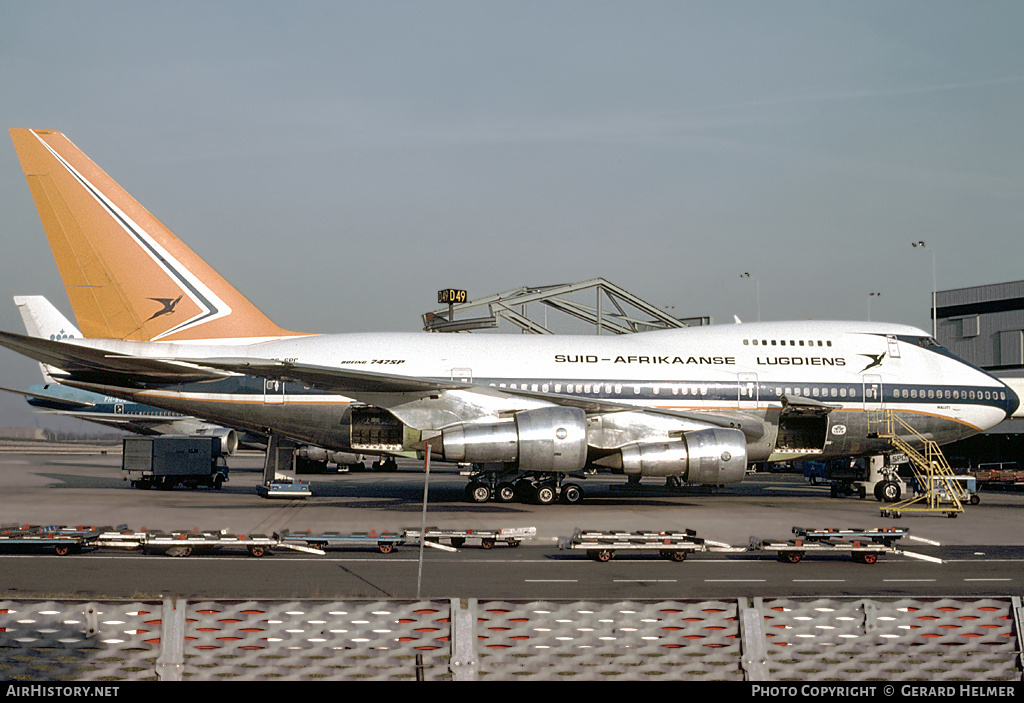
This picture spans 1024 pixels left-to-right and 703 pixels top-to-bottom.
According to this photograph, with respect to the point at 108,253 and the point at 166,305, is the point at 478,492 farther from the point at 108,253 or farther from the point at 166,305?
the point at 108,253

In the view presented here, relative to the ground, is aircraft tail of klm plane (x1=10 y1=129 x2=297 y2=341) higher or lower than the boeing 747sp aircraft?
higher

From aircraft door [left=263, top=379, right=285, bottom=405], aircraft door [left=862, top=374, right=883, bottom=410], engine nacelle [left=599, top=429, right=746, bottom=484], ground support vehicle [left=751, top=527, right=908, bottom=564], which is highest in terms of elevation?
aircraft door [left=862, top=374, right=883, bottom=410]

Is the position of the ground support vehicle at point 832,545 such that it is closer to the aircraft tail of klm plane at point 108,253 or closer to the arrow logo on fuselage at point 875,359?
the arrow logo on fuselage at point 875,359

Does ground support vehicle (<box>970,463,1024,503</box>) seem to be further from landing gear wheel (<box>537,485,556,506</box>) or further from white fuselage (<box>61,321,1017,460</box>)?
landing gear wheel (<box>537,485,556,506</box>)

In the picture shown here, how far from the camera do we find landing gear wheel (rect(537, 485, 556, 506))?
2837cm

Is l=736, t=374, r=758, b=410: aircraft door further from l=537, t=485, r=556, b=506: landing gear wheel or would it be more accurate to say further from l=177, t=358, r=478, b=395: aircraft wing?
l=177, t=358, r=478, b=395: aircraft wing

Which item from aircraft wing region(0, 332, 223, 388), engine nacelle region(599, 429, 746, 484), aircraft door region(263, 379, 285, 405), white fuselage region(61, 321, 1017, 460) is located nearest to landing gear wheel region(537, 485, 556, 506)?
white fuselage region(61, 321, 1017, 460)

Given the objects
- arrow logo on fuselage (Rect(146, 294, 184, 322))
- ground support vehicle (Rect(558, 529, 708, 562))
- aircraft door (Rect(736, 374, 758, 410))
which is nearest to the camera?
ground support vehicle (Rect(558, 529, 708, 562))

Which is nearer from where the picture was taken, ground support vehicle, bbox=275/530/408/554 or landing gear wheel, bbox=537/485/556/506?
ground support vehicle, bbox=275/530/408/554

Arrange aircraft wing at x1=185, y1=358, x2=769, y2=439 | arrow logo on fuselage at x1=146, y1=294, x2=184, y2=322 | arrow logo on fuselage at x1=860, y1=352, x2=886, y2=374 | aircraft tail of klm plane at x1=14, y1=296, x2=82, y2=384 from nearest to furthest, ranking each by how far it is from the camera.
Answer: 1. aircraft wing at x1=185, y1=358, x2=769, y2=439
2. arrow logo on fuselage at x1=146, y1=294, x2=184, y2=322
3. arrow logo on fuselage at x1=860, y1=352, x2=886, y2=374
4. aircraft tail of klm plane at x1=14, y1=296, x2=82, y2=384

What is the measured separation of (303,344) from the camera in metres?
29.1

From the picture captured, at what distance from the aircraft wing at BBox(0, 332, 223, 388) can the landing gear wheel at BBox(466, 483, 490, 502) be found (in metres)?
8.99
